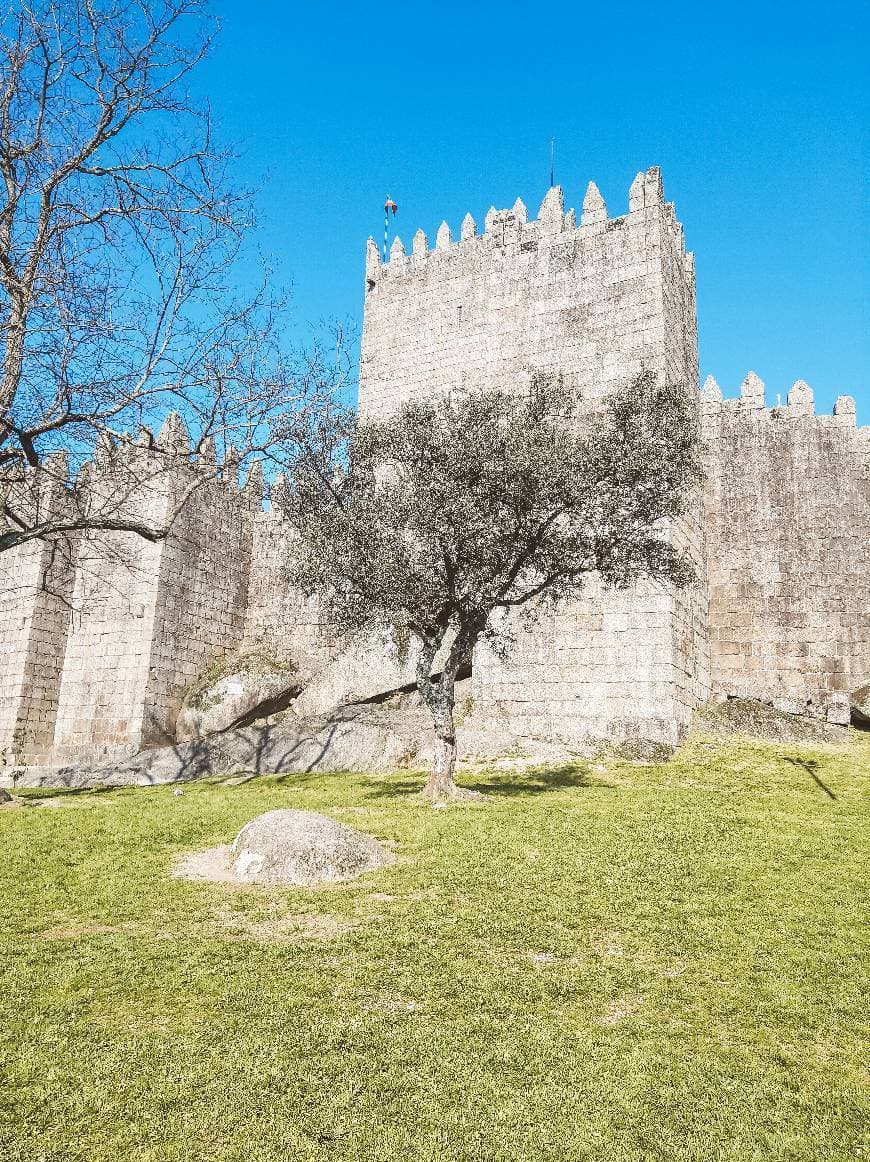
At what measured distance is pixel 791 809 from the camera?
511 inches

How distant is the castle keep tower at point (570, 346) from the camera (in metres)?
18.5

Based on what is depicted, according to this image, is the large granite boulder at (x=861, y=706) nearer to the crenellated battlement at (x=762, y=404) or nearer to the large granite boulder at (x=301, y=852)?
the crenellated battlement at (x=762, y=404)

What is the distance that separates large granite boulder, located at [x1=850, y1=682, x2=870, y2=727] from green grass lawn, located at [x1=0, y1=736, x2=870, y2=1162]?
8597mm

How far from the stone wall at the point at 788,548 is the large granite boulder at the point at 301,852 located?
13874 mm

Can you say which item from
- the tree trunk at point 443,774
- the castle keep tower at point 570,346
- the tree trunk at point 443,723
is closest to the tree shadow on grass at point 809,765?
the castle keep tower at point 570,346

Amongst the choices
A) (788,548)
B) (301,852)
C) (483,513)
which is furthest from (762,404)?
(301,852)

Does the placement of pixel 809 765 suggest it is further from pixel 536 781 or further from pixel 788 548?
pixel 788 548

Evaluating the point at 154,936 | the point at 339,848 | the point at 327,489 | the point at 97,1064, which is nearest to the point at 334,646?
the point at 327,489

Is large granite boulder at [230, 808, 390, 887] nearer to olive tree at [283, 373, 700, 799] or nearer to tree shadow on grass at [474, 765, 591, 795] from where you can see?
olive tree at [283, 373, 700, 799]

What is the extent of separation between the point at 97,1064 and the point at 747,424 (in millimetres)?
21150

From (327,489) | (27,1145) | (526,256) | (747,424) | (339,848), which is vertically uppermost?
(526,256)

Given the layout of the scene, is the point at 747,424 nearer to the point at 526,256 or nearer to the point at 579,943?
the point at 526,256

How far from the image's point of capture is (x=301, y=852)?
29.5 ft

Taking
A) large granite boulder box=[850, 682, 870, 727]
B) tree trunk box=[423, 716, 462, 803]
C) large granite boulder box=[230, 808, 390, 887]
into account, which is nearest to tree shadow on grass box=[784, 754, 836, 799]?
large granite boulder box=[850, 682, 870, 727]
